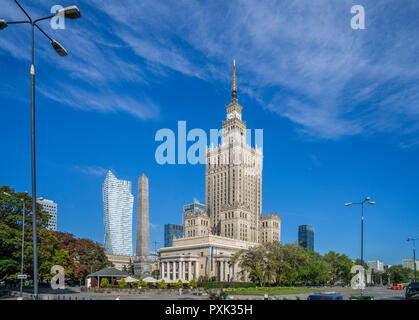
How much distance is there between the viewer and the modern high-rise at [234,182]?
16462cm

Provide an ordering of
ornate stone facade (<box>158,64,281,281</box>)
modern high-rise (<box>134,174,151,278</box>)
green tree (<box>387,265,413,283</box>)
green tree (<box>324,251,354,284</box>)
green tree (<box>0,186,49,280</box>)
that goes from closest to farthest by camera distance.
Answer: green tree (<box>0,186,49,280</box>)
modern high-rise (<box>134,174,151,278</box>)
green tree (<box>324,251,354,284</box>)
ornate stone facade (<box>158,64,281,281</box>)
green tree (<box>387,265,413,283</box>)

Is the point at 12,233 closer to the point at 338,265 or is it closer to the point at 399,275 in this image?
the point at 338,265

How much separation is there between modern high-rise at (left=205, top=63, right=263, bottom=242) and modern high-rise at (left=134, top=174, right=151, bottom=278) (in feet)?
307

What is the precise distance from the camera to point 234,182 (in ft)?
571

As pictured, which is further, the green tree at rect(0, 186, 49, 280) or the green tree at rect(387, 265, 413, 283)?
the green tree at rect(387, 265, 413, 283)

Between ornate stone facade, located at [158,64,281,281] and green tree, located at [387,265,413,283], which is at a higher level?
ornate stone facade, located at [158,64,281,281]

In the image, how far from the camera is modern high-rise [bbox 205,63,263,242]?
16462 centimetres

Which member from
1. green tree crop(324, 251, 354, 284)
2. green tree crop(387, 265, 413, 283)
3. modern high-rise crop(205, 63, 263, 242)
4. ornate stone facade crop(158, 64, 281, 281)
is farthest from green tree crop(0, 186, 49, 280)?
green tree crop(387, 265, 413, 283)

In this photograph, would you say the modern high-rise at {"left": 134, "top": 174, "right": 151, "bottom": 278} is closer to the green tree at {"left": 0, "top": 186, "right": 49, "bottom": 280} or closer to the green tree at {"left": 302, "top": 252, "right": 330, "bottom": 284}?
the green tree at {"left": 0, "top": 186, "right": 49, "bottom": 280}

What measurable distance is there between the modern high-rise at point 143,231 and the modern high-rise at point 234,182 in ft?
307

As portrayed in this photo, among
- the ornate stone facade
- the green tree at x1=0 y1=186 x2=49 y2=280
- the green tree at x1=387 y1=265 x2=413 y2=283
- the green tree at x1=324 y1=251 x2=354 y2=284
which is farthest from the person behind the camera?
the green tree at x1=387 y1=265 x2=413 y2=283

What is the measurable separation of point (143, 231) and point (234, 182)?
358 feet

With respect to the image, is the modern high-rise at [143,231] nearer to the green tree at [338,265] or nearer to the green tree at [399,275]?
the green tree at [338,265]
